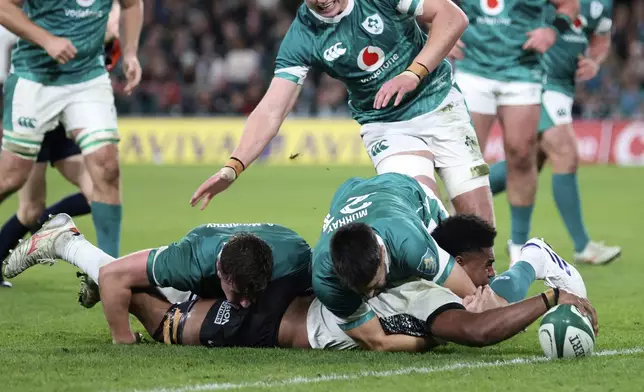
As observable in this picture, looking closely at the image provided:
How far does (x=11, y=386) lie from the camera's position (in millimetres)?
4871

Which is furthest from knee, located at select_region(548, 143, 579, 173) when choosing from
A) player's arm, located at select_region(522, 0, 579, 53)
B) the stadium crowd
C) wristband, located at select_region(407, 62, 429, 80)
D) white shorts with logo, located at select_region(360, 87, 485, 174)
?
the stadium crowd

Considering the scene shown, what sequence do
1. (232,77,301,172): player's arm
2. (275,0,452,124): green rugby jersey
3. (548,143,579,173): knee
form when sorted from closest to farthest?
(232,77,301,172): player's arm → (275,0,452,124): green rugby jersey → (548,143,579,173): knee

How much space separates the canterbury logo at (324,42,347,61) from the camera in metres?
6.90

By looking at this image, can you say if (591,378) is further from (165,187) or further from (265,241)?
(165,187)

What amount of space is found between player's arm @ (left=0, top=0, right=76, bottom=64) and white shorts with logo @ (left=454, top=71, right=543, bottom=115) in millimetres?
3049

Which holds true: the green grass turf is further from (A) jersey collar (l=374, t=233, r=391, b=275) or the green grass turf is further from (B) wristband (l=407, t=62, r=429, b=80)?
(B) wristband (l=407, t=62, r=429, b=80)

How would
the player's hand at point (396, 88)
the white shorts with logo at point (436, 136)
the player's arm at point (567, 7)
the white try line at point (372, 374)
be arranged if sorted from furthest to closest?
the player's arm at point (567, 7) < the white shorts with logo at point (436, 136) < the player's hand at point (396, 88) < the white try line at point (372, 374)

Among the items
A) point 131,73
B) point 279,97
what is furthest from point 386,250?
point 131,73

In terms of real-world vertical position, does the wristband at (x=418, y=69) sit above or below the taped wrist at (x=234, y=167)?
above

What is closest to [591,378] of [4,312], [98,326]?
[98,326]

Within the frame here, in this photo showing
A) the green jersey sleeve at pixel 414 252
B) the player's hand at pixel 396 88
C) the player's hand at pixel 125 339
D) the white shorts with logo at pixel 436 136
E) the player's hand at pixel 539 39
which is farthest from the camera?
the player's hand at pixel 539 39

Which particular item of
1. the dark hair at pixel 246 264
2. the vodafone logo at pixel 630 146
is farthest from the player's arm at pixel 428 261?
the vodafone logo at pixel 630 146

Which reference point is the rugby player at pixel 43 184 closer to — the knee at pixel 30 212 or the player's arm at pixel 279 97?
the knee at pixel 30 212

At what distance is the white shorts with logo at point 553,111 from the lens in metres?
9.93
